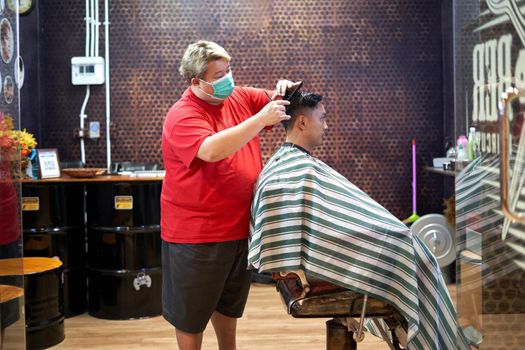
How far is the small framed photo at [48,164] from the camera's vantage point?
4.50m

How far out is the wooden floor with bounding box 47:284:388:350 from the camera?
3.66 metres

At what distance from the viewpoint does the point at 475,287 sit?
6.30 feet

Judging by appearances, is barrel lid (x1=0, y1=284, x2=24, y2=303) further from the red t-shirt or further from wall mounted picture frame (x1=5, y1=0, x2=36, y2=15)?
wall mounted picture frame (x1=5, y1=0, x2=36, y2=15)

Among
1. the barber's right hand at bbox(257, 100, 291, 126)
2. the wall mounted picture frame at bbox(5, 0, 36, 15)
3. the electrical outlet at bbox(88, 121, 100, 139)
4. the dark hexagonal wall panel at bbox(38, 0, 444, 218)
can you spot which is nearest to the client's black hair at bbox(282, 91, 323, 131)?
the barber's right hand at bbox(257, 100, 291, 126)

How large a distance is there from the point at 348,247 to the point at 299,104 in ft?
2.09

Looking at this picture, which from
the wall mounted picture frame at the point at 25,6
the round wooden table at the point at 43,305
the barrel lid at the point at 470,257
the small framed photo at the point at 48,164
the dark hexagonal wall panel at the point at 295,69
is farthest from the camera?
the dark hexagonal wall panel at the point at 295,69

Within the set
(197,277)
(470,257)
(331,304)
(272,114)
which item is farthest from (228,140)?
(470,257)

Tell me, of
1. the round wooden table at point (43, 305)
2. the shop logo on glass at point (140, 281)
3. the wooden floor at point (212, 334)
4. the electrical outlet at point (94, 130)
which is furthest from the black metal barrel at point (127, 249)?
the electrical outlet at point (94, 130)

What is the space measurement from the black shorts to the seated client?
0.75 feet

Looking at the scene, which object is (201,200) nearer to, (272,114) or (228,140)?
(228,140)

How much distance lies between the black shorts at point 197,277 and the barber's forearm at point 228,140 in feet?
1.27

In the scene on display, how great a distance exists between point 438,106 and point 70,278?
3.25m

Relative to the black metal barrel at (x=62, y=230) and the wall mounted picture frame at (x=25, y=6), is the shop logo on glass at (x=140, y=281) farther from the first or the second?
the wall mounted picture frame at (x=25, y=6)

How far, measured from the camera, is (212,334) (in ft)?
12.7
